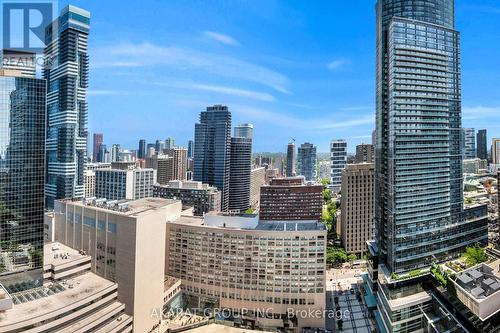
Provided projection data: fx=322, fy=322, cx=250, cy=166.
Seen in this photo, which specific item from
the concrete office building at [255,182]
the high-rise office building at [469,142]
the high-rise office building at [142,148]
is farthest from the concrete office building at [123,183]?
the high-rise office building at [469,142]

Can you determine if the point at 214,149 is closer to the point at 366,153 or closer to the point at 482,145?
the point at 366,153

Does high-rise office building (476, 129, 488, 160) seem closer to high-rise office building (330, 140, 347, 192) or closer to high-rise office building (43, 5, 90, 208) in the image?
high-rise office building (330, 140, 347, 192)

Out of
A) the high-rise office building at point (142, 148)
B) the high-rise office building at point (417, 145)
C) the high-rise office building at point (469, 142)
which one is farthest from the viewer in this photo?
the high-rise office building at point (142, 148)

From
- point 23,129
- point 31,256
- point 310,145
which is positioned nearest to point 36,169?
point 23,129

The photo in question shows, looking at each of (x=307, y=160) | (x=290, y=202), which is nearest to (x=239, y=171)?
(x=290, y=202)

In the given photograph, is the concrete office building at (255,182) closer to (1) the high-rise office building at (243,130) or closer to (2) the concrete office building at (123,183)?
(1) the high-rise office building at (243,130)

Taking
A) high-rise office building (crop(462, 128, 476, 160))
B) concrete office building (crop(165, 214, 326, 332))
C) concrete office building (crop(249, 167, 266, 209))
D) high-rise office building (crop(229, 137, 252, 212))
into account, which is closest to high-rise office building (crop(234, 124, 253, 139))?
concrete office building (crop(249, 167, 266, 209))

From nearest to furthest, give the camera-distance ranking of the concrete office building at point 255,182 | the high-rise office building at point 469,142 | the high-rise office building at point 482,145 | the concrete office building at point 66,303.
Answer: the concrete office building at point 66,303, the high-rise office building at point 469,142, the high-rise office building at point 482,145, the concrete office building at point 255,182
